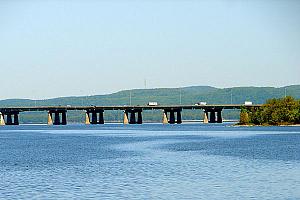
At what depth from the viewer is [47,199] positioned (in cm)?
5569

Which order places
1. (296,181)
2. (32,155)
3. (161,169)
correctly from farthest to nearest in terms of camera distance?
(32,155), (161,169), (296,181)

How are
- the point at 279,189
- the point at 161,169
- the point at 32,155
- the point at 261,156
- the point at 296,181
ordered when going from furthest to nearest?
the point at 32,155, the point at 261,156, the point at 161,169, the point at 296,181, the point at 279,189

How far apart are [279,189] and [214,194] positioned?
5.80m

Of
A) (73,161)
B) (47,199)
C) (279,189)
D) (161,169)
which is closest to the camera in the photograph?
(47,199)

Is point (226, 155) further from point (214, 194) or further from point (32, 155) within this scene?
point (214, 194)

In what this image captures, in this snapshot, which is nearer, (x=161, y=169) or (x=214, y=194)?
(x=214, y=194)

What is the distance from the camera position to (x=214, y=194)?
58.1 meters

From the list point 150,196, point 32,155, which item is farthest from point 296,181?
point 32,155

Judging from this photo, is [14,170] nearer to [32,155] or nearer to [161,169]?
[161,169]

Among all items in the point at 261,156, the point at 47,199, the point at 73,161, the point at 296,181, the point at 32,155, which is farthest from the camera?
the point at 32,155

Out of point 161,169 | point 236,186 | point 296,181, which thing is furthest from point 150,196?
point 161,169

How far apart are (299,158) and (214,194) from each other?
137 feet

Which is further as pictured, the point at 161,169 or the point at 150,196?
the point at 161,169

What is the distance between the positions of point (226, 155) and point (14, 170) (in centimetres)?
3456
